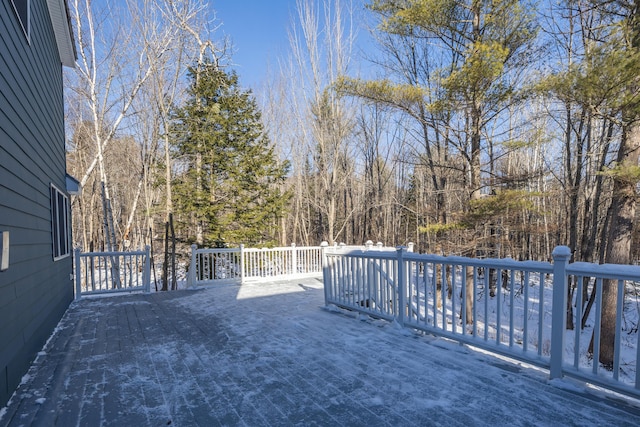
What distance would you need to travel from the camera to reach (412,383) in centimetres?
229

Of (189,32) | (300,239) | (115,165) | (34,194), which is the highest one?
(189,32)

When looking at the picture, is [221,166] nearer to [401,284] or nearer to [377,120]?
[401,284]

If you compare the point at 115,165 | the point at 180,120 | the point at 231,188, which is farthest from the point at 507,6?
the point at 115,165

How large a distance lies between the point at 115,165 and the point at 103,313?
1271 centimetres

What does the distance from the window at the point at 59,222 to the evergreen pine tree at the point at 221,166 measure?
3.62m

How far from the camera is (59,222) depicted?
4938 mm

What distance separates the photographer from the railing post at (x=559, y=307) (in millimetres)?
2242

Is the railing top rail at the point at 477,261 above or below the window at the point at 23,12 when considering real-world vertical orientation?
below

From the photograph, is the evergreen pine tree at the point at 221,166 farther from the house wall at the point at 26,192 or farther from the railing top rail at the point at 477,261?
the railing top rail at the point at 477,261

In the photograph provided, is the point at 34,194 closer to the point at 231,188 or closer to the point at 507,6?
the point at 231,188

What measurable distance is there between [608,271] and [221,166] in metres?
9.14

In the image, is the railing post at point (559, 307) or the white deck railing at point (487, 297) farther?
the railing post at point (559, 307)

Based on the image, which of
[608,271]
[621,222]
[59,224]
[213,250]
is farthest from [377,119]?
[608,271]

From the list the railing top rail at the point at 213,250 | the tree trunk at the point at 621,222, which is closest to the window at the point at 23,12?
the railing top rail at the point at 213,250
